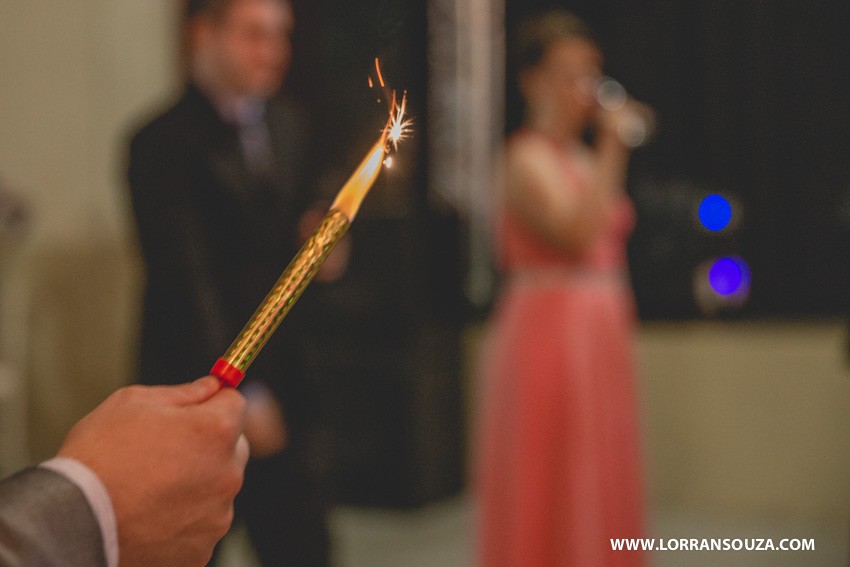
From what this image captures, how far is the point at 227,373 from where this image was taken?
1.30 ft

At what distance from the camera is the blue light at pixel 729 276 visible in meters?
3.22

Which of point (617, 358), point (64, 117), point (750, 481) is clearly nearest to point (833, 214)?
point (750, 481)

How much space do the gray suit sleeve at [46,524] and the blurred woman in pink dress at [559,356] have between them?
1405mm

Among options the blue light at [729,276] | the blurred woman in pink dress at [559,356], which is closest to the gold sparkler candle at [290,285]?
the blurred woman in pink dress at [559,356]

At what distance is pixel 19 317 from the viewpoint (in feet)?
9.19

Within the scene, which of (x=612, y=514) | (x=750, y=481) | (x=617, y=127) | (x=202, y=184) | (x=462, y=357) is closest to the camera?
(x=202, y=184)

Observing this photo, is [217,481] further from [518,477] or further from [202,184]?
[518,477]

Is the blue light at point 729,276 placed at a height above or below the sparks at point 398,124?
below

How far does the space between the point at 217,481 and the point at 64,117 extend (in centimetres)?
269

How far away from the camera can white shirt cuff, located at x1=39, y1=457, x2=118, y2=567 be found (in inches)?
14.6

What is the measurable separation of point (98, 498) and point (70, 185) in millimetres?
2817

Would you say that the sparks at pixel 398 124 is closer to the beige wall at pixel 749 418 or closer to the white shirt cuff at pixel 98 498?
the white shirt cuff at pixel 98 498

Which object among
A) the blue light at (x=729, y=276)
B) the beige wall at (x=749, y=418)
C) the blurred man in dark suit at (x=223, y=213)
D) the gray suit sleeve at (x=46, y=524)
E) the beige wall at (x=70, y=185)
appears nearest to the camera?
the gray suit sleeve at (x=46, y=524)

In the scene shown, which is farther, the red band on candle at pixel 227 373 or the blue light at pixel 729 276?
the blue light at pixel 729 276
